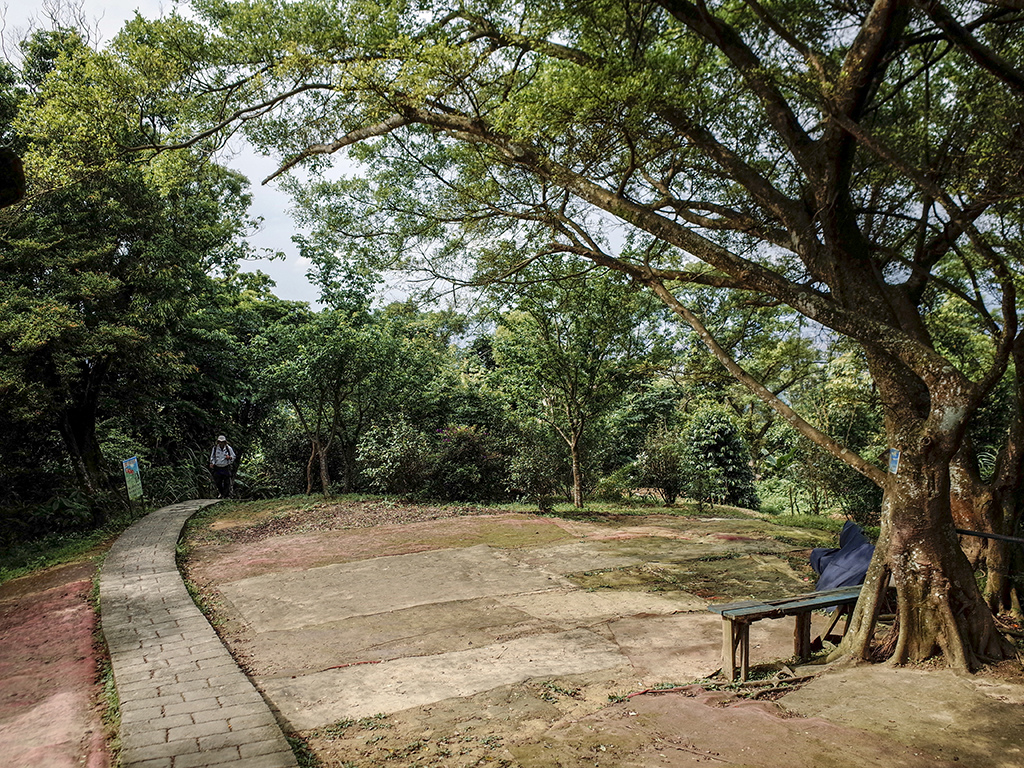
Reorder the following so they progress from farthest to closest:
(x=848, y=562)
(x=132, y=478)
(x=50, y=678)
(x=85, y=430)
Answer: (x=85, y=430) < (x=132, y=478) < (x=848, y=562) < (x=50, y=678)

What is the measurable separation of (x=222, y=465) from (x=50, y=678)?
11.2 m

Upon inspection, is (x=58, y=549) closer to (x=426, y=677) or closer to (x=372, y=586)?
(x=372, y=586)

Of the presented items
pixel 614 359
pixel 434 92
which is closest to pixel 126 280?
pixel 434 92

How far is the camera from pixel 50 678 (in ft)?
16.6

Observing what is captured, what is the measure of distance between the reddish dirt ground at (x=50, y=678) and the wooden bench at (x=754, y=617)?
412 cm

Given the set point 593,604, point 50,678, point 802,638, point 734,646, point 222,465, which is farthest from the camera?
point 222,465

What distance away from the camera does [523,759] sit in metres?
3.51

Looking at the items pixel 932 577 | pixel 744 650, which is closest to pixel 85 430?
pixel 744 650

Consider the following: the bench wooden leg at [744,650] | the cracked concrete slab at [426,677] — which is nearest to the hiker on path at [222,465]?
the cracked concrete slab at [426,677]

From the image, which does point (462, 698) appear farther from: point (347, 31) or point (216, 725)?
point (347, 31)

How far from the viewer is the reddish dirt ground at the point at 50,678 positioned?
12.7 feet

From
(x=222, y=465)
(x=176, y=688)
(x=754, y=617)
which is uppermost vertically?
(x=222, y=465)

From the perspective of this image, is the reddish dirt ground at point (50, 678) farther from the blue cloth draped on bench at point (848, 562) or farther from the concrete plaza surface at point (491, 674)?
the blue cloth draped on bench at point (848, 562)

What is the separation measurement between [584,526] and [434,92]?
7962 millimetres
